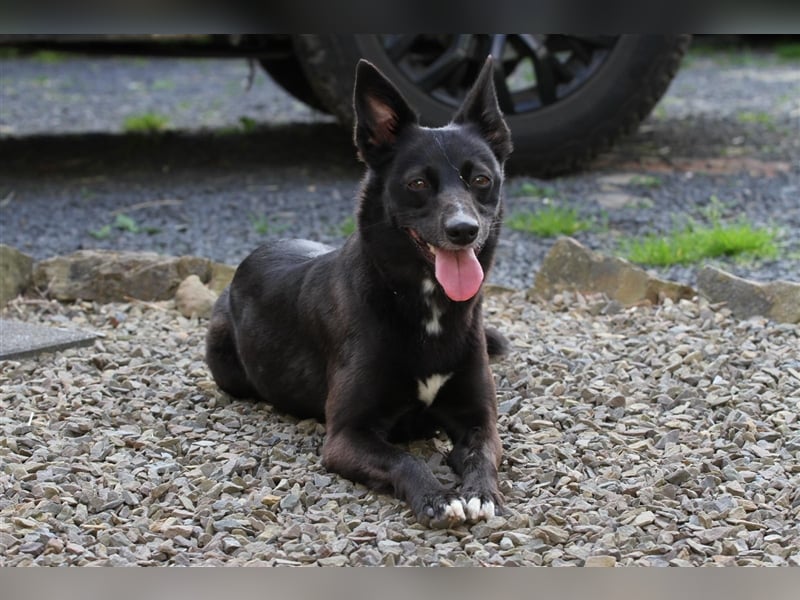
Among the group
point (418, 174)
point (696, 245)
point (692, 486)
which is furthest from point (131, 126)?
point (692, 486)

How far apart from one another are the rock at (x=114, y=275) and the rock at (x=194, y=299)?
0.62ft

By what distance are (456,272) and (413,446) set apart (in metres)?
0.64

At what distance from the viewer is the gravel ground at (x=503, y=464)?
266cm

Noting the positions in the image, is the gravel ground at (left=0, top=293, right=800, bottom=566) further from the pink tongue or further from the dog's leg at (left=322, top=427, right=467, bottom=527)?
the pink tongue

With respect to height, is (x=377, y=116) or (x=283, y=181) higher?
(x=377, y=116)

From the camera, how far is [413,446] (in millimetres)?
3529

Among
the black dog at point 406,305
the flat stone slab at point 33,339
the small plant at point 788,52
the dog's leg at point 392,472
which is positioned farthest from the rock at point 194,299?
the small plant at point 788,52

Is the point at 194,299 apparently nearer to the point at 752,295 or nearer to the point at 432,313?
the point at 432,313

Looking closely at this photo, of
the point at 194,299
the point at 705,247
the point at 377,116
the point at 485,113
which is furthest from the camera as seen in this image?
the point at 705,247

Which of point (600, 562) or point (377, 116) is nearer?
point (600, 562)

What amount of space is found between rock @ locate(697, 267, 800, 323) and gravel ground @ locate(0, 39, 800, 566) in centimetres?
10

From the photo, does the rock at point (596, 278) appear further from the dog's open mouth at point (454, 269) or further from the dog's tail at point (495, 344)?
the dog's open mouth at point (454, 269)

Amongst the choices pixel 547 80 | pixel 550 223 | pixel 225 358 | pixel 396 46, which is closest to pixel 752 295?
pixel 550 223

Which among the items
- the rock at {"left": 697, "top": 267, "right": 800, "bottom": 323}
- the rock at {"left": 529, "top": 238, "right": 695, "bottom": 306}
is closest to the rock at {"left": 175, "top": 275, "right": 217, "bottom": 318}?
the rock at {"left": 529, "top": 238, "right": 695, "bottom": 306}
